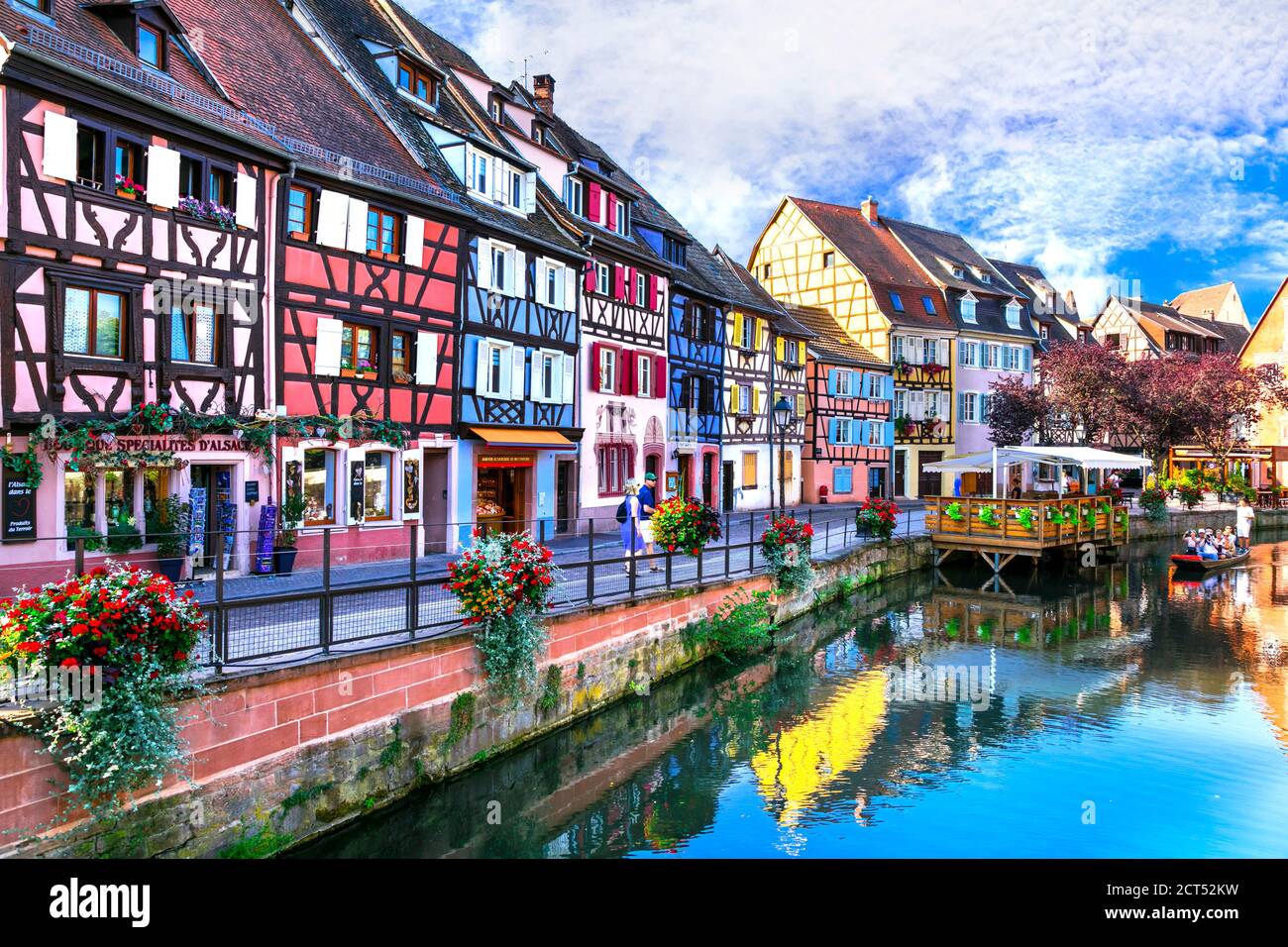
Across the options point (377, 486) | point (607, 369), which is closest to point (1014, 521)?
point (607, 369)

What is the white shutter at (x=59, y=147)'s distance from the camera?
12781 millimetres

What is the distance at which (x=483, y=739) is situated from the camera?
1073 centimetres

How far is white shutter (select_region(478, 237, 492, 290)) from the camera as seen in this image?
68.9 ft

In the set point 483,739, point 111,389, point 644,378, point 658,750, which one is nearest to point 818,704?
point 658,750

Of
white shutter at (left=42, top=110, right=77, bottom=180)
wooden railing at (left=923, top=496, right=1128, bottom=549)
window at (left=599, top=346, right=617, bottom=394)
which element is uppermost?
white shutter at (left=42, top=110, right=77, bottom=180)

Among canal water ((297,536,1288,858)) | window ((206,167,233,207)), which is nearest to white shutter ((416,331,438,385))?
window ((206,167,233,207))

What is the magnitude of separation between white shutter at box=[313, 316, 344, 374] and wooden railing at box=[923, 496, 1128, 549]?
1908 cm

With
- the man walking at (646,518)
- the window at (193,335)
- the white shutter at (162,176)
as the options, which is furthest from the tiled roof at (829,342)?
the white shutter at (162,176)

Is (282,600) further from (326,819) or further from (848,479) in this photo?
(848,479)

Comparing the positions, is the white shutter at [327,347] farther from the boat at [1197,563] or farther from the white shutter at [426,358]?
the boat at [1197,563]

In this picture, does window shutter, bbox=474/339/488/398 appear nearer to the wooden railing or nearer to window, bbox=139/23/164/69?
window, bbox=139/23/164/69

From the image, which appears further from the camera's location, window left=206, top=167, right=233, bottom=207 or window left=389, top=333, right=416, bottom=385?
window left=389, top=333, right=416, bottom=385

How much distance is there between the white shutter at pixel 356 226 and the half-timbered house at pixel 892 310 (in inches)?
1266

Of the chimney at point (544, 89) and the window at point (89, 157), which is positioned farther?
the chimney at point (544, 89)
